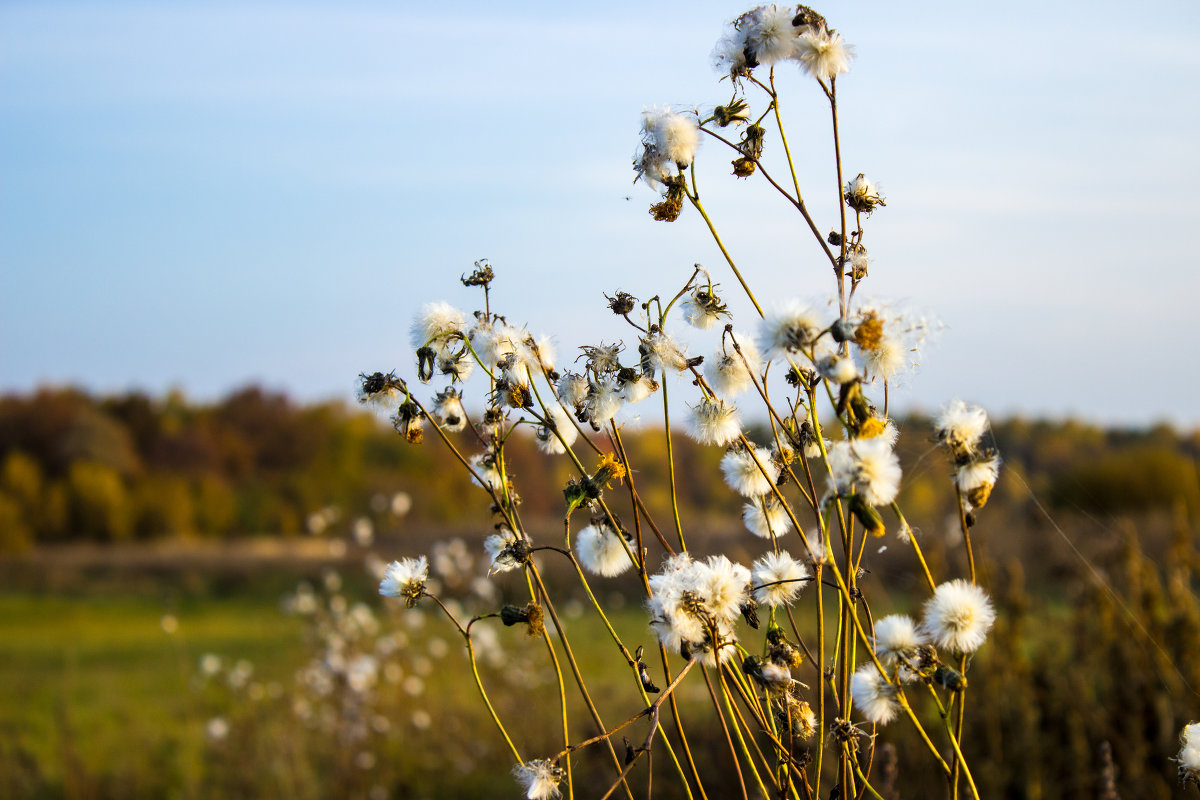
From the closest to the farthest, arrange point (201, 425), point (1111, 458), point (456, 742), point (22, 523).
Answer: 1. point (456, 742)
2. point (1111, 458)
3. point (22, 523)
4. point (201, 425)

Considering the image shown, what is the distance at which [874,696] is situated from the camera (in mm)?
926

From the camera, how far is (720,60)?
1088mm

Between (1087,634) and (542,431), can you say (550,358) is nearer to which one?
(542,431)

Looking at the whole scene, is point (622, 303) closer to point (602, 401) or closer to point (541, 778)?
point (602, 401)

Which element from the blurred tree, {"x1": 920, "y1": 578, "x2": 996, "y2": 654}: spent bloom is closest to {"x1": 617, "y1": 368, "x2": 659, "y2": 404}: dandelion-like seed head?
{"x1": 920, "y1": 578, "x2": 996, "y2": 654}: spent bloom

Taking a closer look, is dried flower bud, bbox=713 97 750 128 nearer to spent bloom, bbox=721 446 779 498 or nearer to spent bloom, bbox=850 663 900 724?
spent bloom, bbox=721 446 779 498

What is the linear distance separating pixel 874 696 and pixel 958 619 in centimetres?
12

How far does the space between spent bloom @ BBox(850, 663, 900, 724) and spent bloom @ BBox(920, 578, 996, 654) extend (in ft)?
0.23

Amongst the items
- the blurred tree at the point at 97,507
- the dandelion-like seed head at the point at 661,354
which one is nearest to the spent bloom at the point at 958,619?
the dandelion-like seed head at the point at 661,354

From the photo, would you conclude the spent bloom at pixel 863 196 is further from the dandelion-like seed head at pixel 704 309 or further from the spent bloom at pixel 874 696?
the spent bloom at pixel 874 696

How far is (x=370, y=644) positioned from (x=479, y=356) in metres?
5.88

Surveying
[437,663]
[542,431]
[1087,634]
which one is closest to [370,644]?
[437,663]

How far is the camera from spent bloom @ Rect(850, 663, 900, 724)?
0.92 m

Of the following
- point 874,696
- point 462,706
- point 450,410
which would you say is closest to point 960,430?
Result: point 874,696
